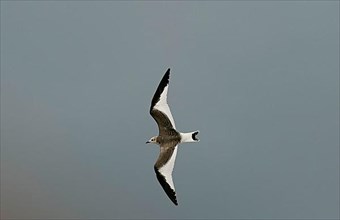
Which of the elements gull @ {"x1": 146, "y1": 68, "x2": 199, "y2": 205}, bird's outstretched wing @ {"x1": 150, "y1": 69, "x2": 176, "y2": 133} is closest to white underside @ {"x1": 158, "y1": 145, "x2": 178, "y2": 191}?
gull @ {"x1": 146, "y1": 68, "x2": 199, "y2": 205}

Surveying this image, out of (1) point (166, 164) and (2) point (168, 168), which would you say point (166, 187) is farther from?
(1) point (166, 164)

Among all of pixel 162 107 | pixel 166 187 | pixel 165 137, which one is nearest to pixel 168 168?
pixel 166 187

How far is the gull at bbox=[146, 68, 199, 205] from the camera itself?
71500 millimetres

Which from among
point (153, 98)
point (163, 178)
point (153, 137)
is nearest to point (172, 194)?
point (163, 178)

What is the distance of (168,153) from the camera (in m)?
73.1

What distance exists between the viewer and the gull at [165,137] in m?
71.5

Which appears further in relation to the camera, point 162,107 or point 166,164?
point 166,164

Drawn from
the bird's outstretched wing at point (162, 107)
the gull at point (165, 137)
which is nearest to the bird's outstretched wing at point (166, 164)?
the gull at point (165, 137)

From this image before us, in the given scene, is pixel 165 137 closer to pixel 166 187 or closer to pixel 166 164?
pixel 166 164

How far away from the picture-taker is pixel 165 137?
72.3 metres

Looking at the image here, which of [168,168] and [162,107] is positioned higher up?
[162,107]

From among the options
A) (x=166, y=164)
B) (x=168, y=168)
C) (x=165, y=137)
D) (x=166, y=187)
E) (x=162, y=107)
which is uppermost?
(x=162, y=107)

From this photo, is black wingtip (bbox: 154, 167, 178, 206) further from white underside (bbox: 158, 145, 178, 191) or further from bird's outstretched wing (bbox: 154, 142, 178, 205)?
white underside (bbox: 158, 145, 178, 191)

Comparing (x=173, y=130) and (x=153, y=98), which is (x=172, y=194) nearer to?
(x=173, y=130)
